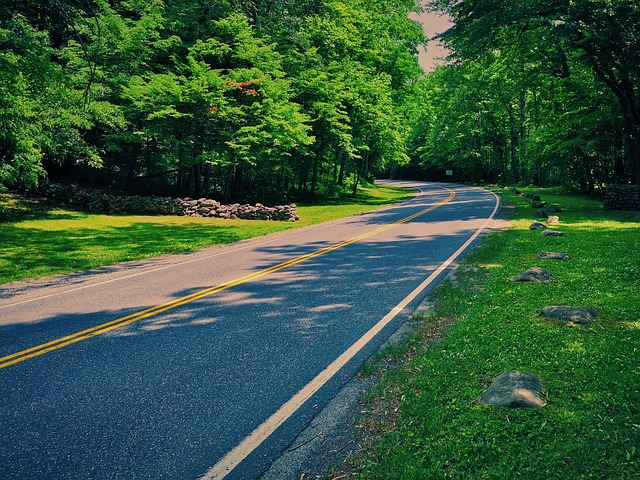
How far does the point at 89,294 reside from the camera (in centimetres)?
770

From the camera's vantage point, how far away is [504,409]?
10.9 feet

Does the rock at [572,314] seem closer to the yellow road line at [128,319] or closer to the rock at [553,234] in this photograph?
the yellow road line at [128,319]

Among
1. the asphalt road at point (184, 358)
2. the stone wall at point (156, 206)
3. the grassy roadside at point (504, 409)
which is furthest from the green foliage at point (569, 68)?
the grassy roadside at point (504, 409)

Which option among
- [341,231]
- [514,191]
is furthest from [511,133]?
[341,231]

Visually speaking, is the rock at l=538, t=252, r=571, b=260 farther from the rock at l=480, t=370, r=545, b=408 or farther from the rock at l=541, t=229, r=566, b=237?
the rock at l=480, t=370, r=545, b=408

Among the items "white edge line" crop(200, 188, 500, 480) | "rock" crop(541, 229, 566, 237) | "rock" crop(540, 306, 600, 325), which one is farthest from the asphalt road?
"rock" crop(541, 229, 566, 237)

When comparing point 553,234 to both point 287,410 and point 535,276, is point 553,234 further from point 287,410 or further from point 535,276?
point 287,410

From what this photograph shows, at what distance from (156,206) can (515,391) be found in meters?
23.0

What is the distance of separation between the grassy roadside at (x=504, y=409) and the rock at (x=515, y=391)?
0.08m

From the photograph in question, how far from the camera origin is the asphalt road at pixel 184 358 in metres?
3.08

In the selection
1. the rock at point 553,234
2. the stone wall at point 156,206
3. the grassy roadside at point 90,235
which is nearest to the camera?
the grassy roadside at point 90,235

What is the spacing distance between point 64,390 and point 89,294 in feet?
13.9

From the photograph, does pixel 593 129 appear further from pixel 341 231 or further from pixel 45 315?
pixel 45 315

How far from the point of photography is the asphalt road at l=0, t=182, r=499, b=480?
3.08 metres
